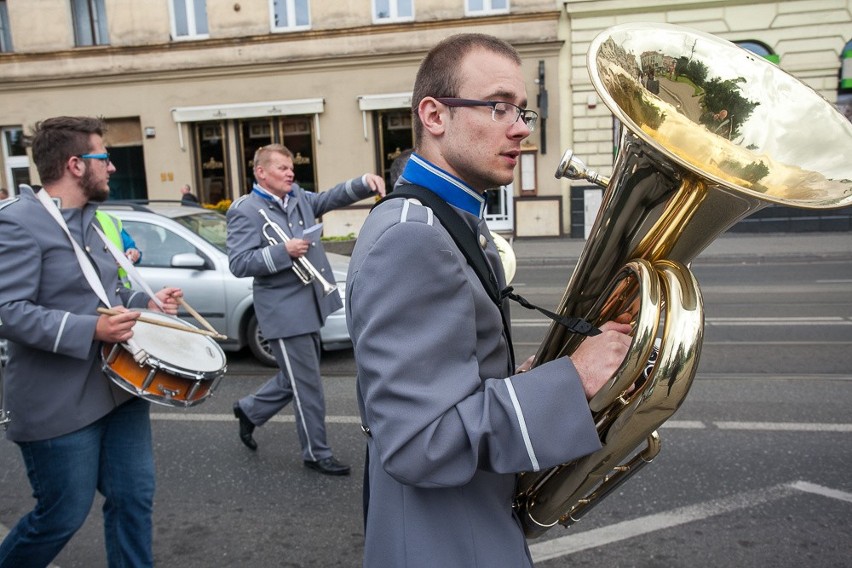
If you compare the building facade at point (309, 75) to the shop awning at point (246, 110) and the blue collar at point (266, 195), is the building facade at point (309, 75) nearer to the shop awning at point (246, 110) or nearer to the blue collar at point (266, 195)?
the shop awning at point (246, 110)

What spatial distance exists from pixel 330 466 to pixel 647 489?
1760 mm

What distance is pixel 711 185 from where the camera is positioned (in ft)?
5.11

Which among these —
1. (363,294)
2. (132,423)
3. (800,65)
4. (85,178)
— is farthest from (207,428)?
(800,65)

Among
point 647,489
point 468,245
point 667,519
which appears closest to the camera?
point 468,245

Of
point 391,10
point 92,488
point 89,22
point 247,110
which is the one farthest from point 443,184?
point 89,22

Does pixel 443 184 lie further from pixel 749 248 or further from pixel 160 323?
pixel 749 248

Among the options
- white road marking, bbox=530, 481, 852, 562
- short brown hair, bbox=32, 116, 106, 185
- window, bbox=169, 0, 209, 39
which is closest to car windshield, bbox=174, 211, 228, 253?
short brown hair, bbox=32, 116, 106, 185

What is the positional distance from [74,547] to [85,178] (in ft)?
6.19

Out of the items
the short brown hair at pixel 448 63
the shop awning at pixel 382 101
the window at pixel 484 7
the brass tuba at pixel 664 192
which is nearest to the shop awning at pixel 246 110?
the shop awning at pixel 382 101

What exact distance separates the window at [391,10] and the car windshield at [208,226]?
11675 mm

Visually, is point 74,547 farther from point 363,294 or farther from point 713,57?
point 713,57

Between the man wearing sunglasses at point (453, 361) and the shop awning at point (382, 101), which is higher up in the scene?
the shop awning at point (382, 101)

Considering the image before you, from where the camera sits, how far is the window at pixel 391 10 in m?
17.7

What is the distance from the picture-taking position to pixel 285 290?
13.7 ft
